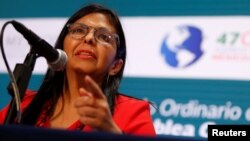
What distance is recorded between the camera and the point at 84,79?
1521 mm

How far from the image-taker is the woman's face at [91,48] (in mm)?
1504

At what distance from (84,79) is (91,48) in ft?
0.34

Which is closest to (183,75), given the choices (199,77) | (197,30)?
(199,77)

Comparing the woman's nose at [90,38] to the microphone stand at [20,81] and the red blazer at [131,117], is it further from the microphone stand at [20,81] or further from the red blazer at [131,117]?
the microphone stand at [20,81]

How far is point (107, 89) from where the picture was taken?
5.19 feet

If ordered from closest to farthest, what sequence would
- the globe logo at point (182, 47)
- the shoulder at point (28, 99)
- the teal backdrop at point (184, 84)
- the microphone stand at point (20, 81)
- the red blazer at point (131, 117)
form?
the microphone stand at point (20, 81) < the red blazer at point (131, 117) < the shoulder at point (28, 99) < the teal backdrop at point (184, 84) < the globe logo at point (182, 47)

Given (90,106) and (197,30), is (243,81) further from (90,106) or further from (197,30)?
(90,106)

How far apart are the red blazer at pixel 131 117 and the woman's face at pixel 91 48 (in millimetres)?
127

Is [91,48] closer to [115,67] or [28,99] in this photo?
[115,67]

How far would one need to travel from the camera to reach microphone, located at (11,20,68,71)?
106 centimetres

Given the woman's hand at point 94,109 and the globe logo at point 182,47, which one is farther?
the globe logo at point 182,47

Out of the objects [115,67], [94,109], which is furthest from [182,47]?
[94,109]

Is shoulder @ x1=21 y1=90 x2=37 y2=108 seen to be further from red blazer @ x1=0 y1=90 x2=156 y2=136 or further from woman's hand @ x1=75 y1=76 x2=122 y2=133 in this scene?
woman's hand @ x1=75 y1=76 x2=122 y2=133

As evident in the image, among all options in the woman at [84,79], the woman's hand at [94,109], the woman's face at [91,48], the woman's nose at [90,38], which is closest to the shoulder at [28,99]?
the woman at [84,79]
